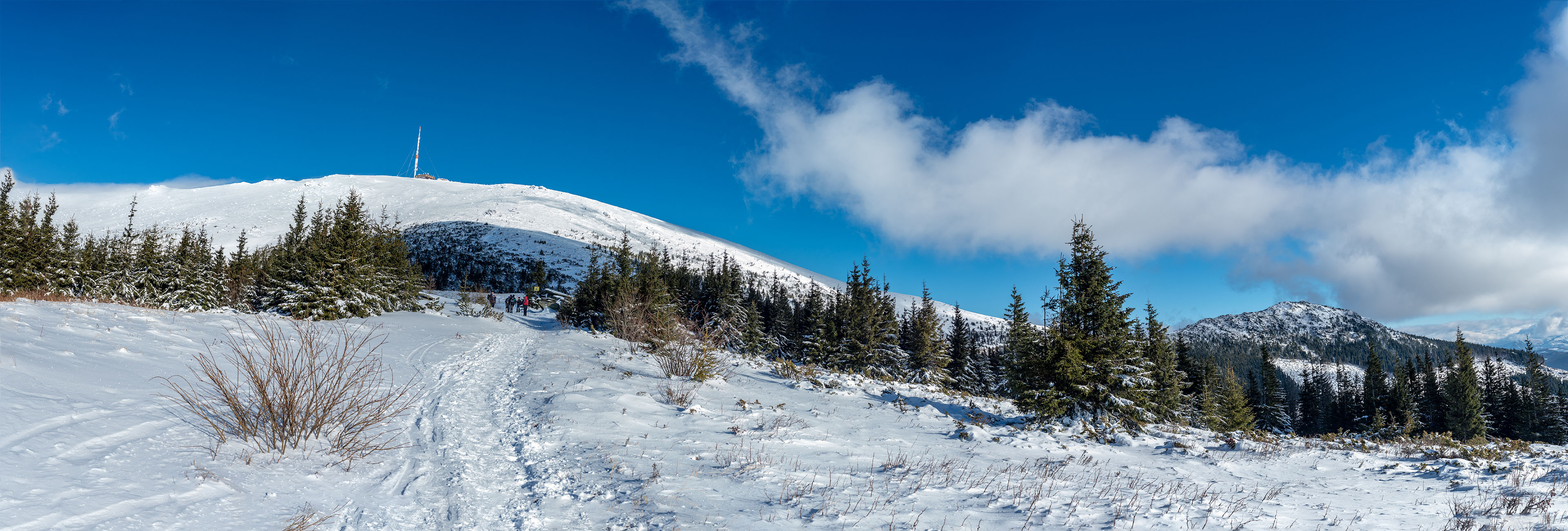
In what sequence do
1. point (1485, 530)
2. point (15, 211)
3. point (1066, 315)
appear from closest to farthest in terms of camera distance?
point (1485, 530)
point (1066, 315)
point (15, 211)

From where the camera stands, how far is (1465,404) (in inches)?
1950

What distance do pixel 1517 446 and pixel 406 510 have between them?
20.0m

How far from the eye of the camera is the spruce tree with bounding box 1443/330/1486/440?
4897 cm

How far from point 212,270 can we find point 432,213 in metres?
129

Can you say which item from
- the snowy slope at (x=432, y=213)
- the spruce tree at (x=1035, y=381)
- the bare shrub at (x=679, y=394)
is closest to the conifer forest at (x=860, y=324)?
the spruce tree at (x=1035, y=381)

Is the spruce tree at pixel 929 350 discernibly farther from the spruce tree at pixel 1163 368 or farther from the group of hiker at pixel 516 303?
the group of hiker at pixel 516 303

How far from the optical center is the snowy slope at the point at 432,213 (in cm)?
12488

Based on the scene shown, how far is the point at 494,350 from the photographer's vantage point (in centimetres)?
1909

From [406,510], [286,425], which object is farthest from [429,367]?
[406,510]

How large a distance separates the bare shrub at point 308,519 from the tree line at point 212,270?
20888mm

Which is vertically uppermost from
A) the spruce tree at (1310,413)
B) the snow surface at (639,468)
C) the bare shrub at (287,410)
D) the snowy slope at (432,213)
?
the snowy slope at (432,213)

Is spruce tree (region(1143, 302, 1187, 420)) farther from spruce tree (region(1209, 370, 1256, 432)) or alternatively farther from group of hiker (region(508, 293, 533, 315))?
group of hiker (region(508, 293, 533, 315))

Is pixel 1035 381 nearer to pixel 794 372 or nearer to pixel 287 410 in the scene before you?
pixel 794 372

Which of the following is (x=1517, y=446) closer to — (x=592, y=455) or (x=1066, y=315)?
(x=1066, y=315)
